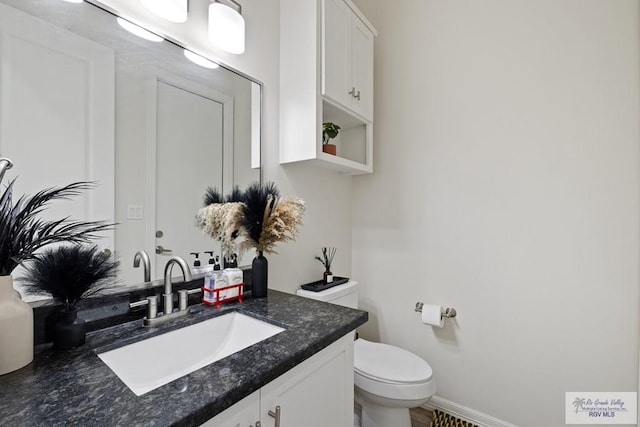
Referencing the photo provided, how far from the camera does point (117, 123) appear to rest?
927 millimetres

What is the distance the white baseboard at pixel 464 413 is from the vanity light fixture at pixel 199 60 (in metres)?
2.23

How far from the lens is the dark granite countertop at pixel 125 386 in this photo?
1.65 feet

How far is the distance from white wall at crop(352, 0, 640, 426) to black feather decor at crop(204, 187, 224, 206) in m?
1.17

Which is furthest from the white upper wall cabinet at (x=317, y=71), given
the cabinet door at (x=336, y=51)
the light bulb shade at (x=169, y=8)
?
the light bulb shade at (x=169, y=8)

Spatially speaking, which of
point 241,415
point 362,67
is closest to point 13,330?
point 241,415

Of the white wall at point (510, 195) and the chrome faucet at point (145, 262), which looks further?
the white wall at point (510, 195)

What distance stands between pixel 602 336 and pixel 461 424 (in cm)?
88

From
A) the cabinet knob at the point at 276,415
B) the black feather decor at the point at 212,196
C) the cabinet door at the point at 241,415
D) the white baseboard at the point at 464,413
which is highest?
the black feather decor at the point at 212,196

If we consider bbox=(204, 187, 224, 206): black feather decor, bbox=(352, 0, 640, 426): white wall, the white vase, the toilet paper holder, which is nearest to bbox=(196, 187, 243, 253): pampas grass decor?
bbox=(204, 187, 224, 206): black feather decor

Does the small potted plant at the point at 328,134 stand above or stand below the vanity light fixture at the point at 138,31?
below

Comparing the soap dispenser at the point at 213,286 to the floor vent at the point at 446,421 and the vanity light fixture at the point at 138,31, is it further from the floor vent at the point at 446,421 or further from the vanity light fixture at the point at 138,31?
the floor vent at the point at 446,421

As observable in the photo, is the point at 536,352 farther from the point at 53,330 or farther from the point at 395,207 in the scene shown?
the point at 53,330

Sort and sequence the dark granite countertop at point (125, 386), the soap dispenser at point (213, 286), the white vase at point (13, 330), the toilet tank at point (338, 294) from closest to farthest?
1. the dark granite countertop at point (125, 386)
2. the white vase at point (13, 330)
3. the soap dispenser at point (213, 286)
4. the toilet tank at point (338, 294)

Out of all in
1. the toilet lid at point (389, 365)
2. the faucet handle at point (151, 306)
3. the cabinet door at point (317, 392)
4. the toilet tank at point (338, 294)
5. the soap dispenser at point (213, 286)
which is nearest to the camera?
the cabinet door at point (317, 392)
